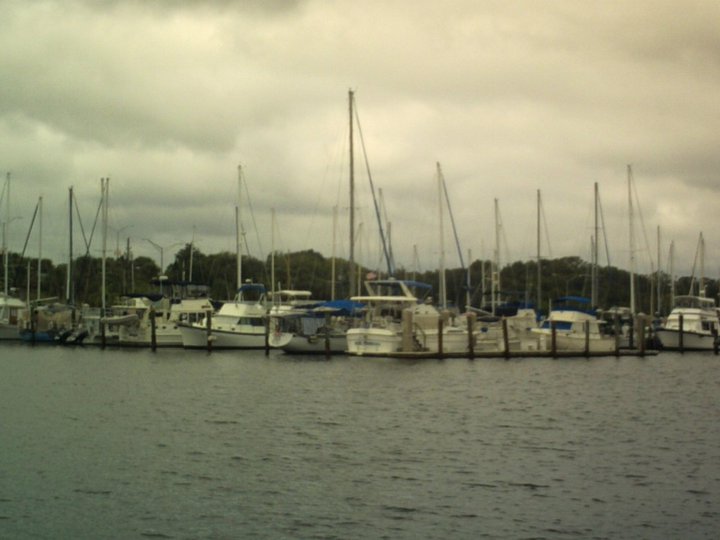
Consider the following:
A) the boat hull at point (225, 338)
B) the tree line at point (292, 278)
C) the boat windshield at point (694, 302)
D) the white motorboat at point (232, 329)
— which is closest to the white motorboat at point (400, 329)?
the boat hull at point (225, 338)

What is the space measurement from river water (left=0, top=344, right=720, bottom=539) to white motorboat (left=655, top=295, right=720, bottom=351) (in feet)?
93.1

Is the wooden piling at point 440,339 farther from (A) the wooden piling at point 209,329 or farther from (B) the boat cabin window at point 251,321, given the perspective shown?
(A) the wooden piling at point 209,329

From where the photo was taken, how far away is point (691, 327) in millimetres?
97188

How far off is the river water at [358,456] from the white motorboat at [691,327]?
2838cm

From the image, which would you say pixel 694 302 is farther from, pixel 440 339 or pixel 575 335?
pixel 440 339

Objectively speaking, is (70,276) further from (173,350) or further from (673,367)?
(673,367)

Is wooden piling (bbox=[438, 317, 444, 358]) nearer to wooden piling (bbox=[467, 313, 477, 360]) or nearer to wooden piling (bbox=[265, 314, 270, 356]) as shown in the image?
wooden piling (bbox=[467, 313, 477, 360])

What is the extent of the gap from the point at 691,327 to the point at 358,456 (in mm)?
67840

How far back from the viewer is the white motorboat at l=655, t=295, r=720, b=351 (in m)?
95.8

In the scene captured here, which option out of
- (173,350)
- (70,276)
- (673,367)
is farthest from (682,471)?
(70,276)

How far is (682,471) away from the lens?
34.8 metres

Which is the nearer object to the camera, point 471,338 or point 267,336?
point 471,338

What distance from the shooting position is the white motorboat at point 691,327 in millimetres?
95750

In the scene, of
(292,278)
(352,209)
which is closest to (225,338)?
(352,209)
